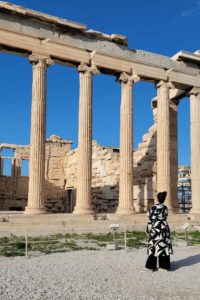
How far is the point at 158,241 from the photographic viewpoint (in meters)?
9.65

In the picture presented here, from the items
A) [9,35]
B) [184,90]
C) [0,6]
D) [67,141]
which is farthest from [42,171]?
[67,141]

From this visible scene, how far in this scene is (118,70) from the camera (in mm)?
21672

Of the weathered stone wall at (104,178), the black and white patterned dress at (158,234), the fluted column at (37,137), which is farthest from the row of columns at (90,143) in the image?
the black and white patterned dress at (158,234)

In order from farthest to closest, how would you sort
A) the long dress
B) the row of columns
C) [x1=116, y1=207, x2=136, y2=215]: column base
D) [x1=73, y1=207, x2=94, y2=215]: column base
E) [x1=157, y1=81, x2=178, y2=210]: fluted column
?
[x1=157, y1=81, x2=178, y2=210]: fluted column, [x1=116, y1=207, x2=136, y2=215]: column base, [x1=73, y1=207, x2=94, y2=215]: column base, the row of columns, the long dress

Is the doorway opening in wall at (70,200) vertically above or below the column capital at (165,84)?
below

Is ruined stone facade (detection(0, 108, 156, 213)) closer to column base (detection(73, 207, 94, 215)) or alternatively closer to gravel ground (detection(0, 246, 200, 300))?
column base (detection(73, 207, 94, 215))

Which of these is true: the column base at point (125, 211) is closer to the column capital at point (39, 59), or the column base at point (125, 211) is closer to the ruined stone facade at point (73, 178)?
the ruined stone facade at point (73, 178)

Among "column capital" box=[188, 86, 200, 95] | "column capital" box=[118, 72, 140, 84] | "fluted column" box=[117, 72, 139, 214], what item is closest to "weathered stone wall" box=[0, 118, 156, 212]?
"column capital" box=[188, 86, 200, 95]

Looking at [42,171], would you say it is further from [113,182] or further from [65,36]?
[113,182]

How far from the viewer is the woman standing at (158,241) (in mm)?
9562

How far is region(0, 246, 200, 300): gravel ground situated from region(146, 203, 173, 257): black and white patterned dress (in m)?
0.50

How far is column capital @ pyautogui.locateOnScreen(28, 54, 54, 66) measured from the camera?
1939 cm

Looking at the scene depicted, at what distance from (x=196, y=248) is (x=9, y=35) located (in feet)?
42.2

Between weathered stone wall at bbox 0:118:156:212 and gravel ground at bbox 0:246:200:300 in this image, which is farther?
weathered stone wall at bbox 0:118:156:212
